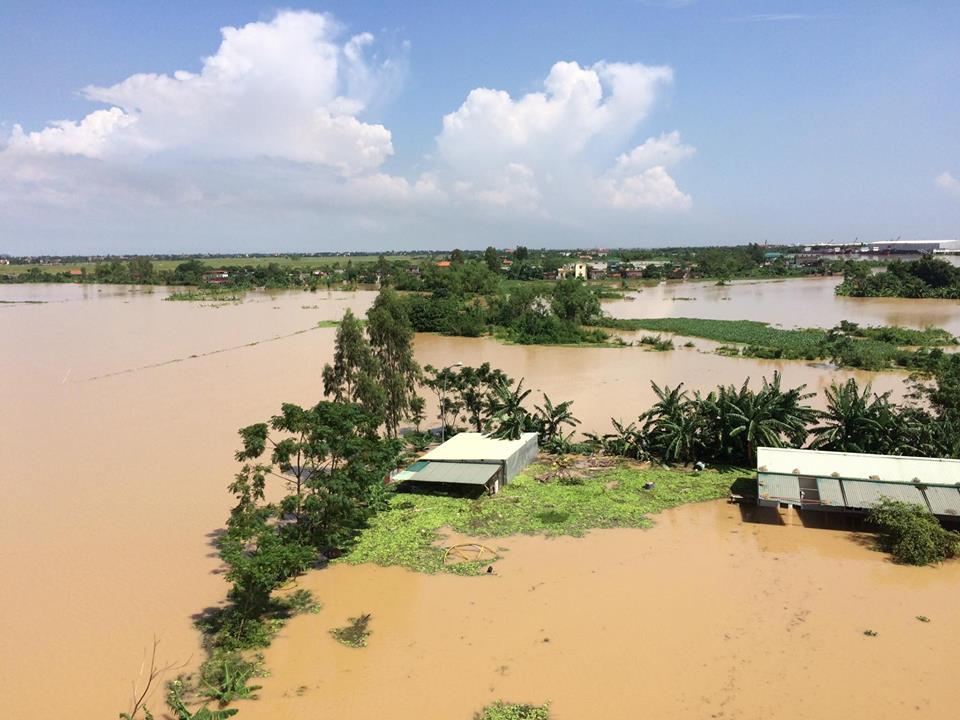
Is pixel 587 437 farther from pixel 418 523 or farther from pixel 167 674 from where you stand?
pixel 167 674

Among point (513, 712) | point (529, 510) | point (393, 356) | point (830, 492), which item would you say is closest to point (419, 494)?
point (529, 510)

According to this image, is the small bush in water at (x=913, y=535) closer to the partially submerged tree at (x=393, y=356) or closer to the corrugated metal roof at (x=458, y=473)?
the corrugated metal roof at (x=458, y=473)

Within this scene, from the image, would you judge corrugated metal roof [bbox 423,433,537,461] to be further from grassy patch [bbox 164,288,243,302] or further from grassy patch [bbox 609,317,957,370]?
grassy patch [bbox 164,288,243,302]

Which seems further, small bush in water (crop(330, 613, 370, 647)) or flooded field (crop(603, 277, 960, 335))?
flooded field (crop(603, 277, 960, 335))

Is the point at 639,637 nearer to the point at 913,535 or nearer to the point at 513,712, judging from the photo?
the point at 513,712

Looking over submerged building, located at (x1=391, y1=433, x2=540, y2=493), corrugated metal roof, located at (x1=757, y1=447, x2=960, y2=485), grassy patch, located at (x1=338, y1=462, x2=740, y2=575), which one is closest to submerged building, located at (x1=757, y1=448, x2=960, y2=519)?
corrugated metal roof, located at (x1=757, y1=447, x2=960, y2=485)

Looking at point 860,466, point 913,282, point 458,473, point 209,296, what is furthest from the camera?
point 209,296
